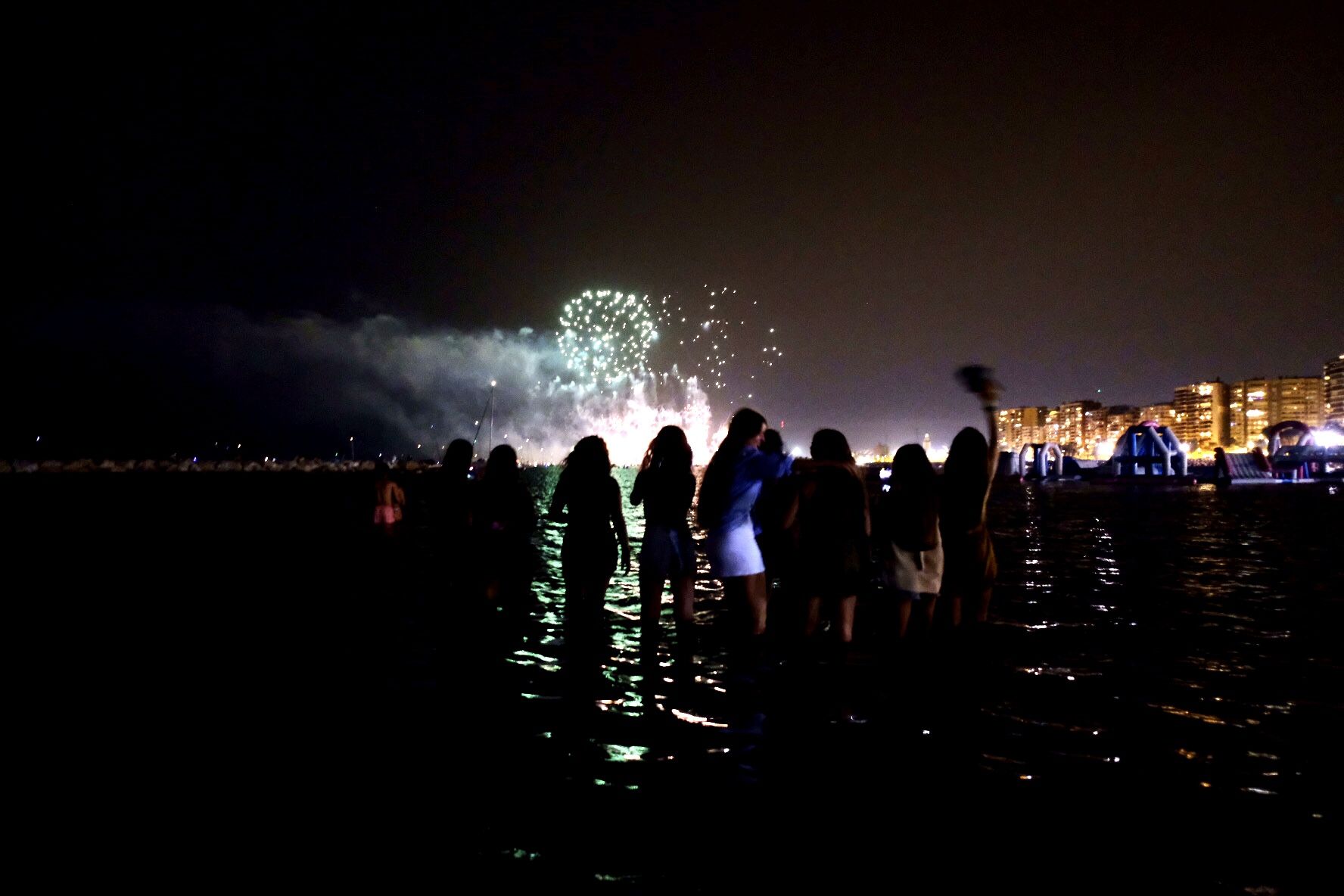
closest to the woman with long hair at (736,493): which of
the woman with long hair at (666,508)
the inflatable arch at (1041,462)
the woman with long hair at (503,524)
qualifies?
the woman with long hair at (666,508)

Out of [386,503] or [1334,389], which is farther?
[1334,389]

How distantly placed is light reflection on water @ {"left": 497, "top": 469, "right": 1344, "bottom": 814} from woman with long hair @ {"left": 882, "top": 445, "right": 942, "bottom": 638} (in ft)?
2.47

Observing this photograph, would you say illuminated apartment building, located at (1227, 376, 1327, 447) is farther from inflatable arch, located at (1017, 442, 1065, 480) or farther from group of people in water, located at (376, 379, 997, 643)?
group of people in water, located at (376, 379, 997, 643)

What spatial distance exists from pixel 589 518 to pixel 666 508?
29.2 inches

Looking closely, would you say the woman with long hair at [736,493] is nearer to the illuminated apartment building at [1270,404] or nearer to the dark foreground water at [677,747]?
the dark foreground water at [677,747]

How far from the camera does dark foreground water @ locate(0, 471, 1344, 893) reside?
3766 millimetres

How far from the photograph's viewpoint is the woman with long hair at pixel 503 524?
312 inches

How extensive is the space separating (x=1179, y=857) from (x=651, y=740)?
2.96m

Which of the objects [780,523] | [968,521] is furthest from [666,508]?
[968,521]

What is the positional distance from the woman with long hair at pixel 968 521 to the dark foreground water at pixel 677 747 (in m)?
0.65

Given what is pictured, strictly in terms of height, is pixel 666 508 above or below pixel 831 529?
above

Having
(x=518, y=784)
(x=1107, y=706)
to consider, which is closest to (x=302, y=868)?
(x=518, y=784)

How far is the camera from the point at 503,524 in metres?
7.93

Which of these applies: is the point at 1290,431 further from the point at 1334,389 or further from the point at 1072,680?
the point at 1334,389
